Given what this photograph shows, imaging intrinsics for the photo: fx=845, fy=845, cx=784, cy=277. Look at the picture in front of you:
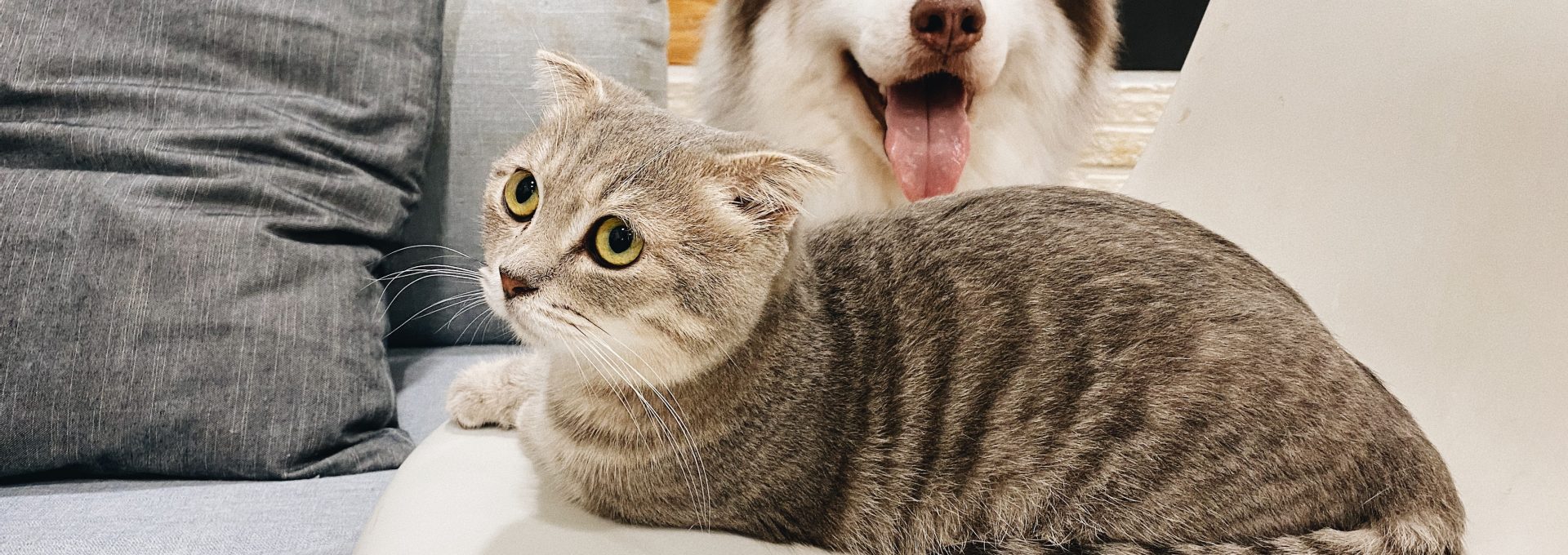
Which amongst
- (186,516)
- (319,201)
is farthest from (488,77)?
(186,516)

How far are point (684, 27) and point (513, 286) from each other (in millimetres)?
997

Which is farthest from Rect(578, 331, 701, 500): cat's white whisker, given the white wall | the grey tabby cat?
the white wall

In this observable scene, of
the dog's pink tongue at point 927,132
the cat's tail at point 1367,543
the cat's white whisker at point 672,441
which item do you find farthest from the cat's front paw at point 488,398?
the cat's tail at point 1367,543

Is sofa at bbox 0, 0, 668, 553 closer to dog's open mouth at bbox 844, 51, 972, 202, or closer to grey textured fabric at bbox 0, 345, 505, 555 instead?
grey textured fabric at bbox 0, 345, 505, 555

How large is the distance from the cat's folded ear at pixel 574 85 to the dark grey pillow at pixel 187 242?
45cm

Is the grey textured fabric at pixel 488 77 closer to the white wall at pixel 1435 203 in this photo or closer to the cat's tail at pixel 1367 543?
the white wall at pixel 1435 203

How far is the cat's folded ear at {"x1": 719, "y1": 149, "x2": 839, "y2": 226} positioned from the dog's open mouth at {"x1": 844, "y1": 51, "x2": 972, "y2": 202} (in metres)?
0.18

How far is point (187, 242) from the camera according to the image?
103 centimetres

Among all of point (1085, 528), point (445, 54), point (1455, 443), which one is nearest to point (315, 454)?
point (445, 54)

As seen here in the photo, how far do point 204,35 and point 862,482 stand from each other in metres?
1.00

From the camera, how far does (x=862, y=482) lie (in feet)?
2.72

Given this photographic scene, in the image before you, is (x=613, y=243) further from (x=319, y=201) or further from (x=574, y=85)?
(x=319, y=201)

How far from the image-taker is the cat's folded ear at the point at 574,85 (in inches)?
34.3

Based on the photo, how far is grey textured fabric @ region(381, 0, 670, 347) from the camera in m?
1.38
